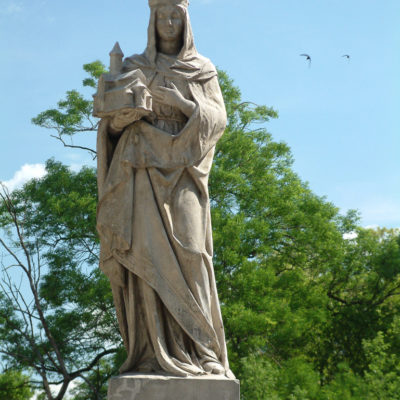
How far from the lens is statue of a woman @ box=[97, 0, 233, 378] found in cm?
563

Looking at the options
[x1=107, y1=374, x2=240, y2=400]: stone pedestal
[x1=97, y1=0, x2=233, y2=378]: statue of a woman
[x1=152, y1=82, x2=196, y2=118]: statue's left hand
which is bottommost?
[x1=107, y1=374, x2=240, y2=400]: stone pedestal

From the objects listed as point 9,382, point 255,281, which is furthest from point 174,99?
point 9,382

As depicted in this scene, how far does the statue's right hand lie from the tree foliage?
1120 centimetres

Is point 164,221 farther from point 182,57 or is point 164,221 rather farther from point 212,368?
point 182,57

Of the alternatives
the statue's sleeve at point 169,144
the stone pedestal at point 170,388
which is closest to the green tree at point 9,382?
the stone pedestal at point 170,388

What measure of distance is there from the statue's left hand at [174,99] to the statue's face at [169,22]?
58 centimetres

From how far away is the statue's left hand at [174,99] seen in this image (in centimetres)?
594

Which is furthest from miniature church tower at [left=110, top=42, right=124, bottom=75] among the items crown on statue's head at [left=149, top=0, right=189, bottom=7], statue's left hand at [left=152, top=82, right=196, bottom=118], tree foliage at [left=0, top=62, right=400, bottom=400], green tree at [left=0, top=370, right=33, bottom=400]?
green tree at [left=0, top=370, right=33, bottom=400]

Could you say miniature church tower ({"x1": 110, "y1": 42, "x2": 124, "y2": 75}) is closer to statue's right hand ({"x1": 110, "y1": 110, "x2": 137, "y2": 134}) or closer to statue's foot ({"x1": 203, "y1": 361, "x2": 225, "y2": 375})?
statue's right hand ({"x1": 110, "y1": 110, "x2": 137, "y2": 134})

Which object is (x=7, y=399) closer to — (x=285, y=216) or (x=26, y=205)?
(x=26, y=205)

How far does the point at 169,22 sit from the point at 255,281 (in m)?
12.9

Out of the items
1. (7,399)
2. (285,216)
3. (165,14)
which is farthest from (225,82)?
(165,14)

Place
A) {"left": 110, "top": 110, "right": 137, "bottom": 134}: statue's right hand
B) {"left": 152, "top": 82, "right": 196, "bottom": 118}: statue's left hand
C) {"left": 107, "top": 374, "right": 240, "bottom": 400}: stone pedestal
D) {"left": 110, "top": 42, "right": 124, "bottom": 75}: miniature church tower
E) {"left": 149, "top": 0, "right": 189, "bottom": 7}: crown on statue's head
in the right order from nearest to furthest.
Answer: {"left": 107, "top": 374, "right": 240, "bottom": 400}: stone pedestal, {"left": 110, "top": 110, "right": 137, "bottom": 134}: statue's right hand, {"left": 152, "top": 82, "right": 196, "bottom": 118}: statue's left hand, {"left": 110, "top": 42, "right": 124, "bottom": 75}: miniature church tower, {"left": 149, "top": 0, "right": 189, "bottom": 7}: crown on statue's head

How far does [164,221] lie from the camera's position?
577cm
